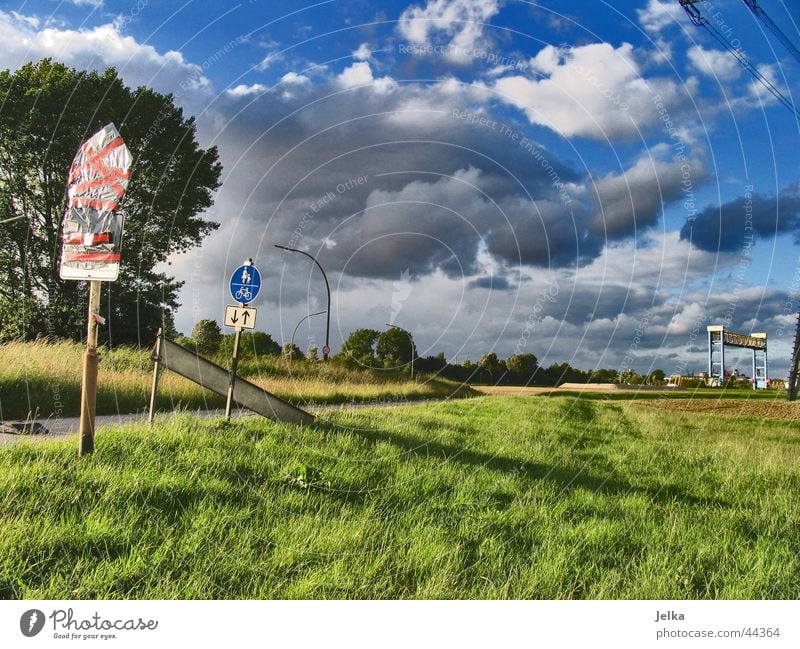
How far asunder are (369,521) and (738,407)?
9116mm

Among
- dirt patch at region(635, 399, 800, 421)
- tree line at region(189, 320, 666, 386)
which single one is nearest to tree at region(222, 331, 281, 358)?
tree line at region(189, 320, 666, 386)

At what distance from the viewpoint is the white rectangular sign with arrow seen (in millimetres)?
4648

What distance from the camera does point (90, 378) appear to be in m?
4.85

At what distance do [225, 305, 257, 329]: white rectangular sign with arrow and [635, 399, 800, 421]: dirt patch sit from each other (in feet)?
17.8

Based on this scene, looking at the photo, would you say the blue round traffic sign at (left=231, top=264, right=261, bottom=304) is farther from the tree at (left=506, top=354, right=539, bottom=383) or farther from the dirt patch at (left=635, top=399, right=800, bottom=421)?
the dirt patch at (left=635, top=399, right=800, bottom=421)

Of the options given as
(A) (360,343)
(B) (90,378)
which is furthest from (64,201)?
(A) (360,343)

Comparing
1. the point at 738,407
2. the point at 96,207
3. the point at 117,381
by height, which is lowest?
the point at 738,407

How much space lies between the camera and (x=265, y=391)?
22.4 ft

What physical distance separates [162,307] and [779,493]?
5800mm

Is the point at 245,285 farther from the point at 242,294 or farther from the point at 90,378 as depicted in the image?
the point at 90,378

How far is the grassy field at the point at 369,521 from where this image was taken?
348cm

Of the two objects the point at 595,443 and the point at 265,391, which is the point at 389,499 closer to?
the point at 265,391
